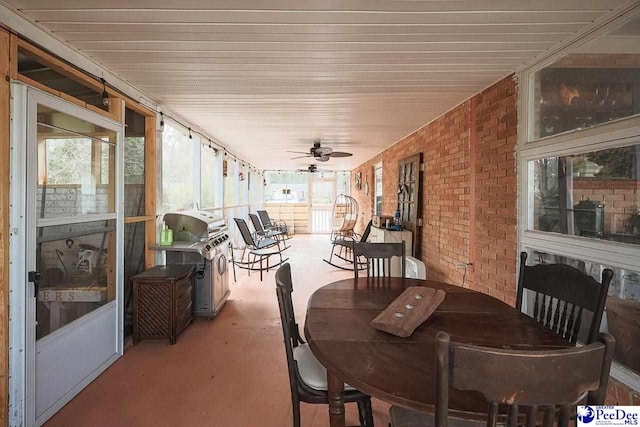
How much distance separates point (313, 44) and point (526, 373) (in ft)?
6.41

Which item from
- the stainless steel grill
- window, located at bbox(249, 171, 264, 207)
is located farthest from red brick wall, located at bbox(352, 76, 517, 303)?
window, located at bbox(249, 171, 264, 207)

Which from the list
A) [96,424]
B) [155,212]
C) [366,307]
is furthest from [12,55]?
[366,307]

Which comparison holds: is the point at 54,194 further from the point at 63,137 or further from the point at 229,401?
the point at 229,401

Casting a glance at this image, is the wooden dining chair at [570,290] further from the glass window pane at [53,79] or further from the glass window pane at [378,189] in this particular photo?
the glass window pane at [378,189]

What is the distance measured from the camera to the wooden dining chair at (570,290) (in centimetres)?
129

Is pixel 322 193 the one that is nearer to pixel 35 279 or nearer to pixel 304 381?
pixel 35 279

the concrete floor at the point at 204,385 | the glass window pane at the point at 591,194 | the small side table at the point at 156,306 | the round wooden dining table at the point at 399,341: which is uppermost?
the glass window pane at the point at 591,194

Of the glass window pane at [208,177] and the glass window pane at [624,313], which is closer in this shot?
the glass window pane at [624,313]

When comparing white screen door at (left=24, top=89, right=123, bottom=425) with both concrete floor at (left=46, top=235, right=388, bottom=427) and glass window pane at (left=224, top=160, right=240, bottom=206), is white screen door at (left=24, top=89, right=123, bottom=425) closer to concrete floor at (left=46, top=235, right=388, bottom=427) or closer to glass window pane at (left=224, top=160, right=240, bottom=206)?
concrete floor at (left=46, top=235, right=388, bottom=427)

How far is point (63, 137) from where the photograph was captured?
6.54ft

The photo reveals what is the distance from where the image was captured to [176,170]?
154 inches

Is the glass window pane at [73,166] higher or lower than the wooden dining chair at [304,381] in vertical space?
higher

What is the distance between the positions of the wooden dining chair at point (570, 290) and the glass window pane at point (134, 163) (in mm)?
3060

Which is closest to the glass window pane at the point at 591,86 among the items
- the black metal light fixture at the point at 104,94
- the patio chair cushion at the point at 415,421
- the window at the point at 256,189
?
the patio chair cushion at the point at 415,421
